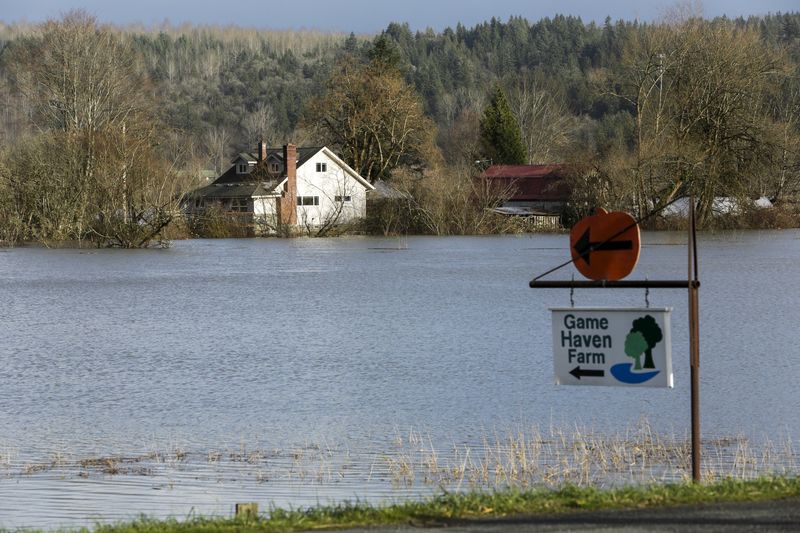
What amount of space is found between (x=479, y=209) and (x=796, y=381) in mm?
70939

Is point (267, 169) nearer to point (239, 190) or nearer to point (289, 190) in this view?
point (289, 190)

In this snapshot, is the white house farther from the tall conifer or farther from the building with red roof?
the tall conifer

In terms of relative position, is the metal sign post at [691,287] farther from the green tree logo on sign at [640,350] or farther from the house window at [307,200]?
the house window at [307,200]

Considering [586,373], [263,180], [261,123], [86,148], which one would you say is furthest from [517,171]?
[586,373]

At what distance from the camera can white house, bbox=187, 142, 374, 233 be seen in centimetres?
9238

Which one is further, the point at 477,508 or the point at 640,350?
the point at 640,350

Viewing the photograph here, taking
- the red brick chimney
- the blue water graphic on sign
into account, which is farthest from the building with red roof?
the blue water graphic on sign

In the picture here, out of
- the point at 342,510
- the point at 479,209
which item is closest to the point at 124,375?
the point at 342,510

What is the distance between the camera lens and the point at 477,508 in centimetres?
→ 873

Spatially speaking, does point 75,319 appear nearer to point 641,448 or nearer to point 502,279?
point 502,279

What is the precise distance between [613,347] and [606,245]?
3.08 feet

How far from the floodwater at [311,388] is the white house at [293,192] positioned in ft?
150

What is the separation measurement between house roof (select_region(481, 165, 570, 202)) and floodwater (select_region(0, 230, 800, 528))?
171 feet

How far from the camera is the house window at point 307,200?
95.6 meters
